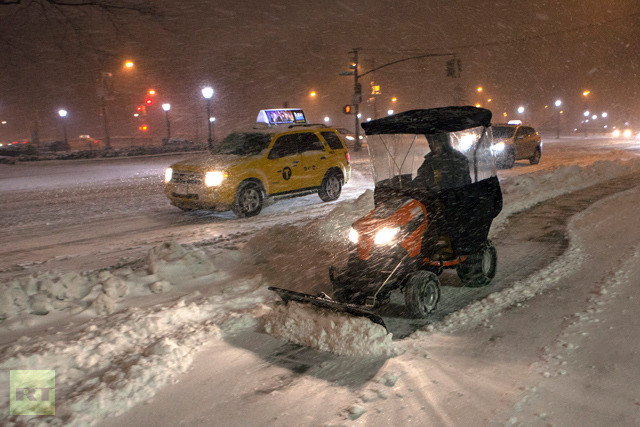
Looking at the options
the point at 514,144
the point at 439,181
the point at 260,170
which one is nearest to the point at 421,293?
the point at 439,181

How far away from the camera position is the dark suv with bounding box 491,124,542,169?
813 inches

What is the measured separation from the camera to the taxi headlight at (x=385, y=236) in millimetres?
5109

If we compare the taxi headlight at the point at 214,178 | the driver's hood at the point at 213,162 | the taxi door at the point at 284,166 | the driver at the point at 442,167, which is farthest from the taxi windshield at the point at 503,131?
the driver at the point at 442,167

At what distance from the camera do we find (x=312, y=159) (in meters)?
13.0

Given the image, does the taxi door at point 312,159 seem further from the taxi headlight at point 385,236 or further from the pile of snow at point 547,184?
the taxi headlight at point 385,236

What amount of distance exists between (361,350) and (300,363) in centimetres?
53

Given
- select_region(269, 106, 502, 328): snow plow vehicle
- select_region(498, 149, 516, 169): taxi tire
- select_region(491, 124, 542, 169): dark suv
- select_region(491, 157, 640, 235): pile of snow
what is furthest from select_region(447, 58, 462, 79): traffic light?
select_region(269, 106, 502, 328): snow plow vehicle

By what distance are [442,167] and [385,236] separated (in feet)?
3.93

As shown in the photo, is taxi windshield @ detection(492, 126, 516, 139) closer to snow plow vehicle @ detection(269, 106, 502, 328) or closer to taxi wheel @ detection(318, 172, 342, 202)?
taxi wheel @ detection(318, 172, 342, 202)

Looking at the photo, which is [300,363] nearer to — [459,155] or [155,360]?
[155,360]

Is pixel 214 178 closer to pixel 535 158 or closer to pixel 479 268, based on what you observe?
pixel 479 268

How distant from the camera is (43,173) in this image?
23125 mm

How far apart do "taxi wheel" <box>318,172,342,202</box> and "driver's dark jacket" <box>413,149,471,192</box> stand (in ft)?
24.8

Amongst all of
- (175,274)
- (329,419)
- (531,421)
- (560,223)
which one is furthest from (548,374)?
(560,223)
